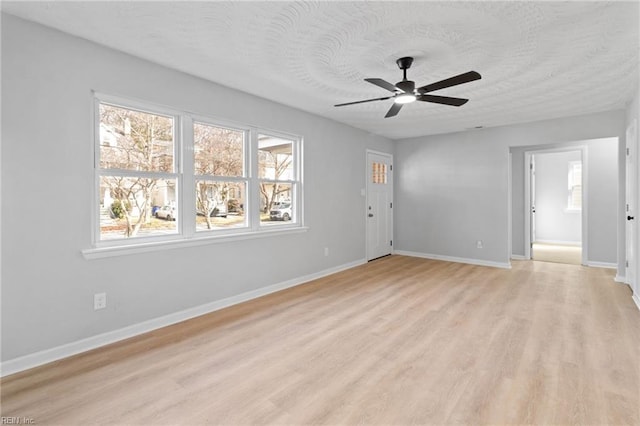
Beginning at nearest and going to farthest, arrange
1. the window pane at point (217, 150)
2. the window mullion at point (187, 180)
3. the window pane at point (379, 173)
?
1. the window mullion at point (187, 180)
2. the window pane at point (217, 150)
3. the window pane at point (379, 173)

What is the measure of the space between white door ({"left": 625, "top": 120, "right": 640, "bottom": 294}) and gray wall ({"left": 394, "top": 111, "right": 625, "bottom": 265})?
68 cm

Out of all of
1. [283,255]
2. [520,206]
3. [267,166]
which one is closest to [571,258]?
[520,206]

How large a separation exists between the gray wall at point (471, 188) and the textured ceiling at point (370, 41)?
1275 mm

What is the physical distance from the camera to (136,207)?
3049 millimetres

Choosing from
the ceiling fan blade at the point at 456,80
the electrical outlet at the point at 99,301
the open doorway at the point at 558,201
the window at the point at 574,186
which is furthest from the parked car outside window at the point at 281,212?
the window at the point at 574,186

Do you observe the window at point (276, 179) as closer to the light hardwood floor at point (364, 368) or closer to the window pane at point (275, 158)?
the window pane at point (275, 158)

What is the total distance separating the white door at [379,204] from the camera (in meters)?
6.26

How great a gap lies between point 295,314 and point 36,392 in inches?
82.4

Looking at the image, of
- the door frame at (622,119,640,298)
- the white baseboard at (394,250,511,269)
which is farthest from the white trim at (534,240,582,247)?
the door frame at (622,119,640,298)

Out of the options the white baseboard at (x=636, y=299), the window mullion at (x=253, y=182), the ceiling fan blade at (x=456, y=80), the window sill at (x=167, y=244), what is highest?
the ceiling fan blade at (x=456, y=80)

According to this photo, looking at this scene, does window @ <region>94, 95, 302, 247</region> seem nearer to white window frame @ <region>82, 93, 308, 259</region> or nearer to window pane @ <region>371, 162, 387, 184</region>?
white window frame @ <region>82, 93, 308, 259</region>

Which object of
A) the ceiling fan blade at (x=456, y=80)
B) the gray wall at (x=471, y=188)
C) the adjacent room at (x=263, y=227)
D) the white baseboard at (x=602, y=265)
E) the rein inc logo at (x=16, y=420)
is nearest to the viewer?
the rein inc logo at (x=16, y=420)

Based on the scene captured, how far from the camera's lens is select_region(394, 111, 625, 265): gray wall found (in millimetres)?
5312

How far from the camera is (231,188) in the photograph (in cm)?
390
